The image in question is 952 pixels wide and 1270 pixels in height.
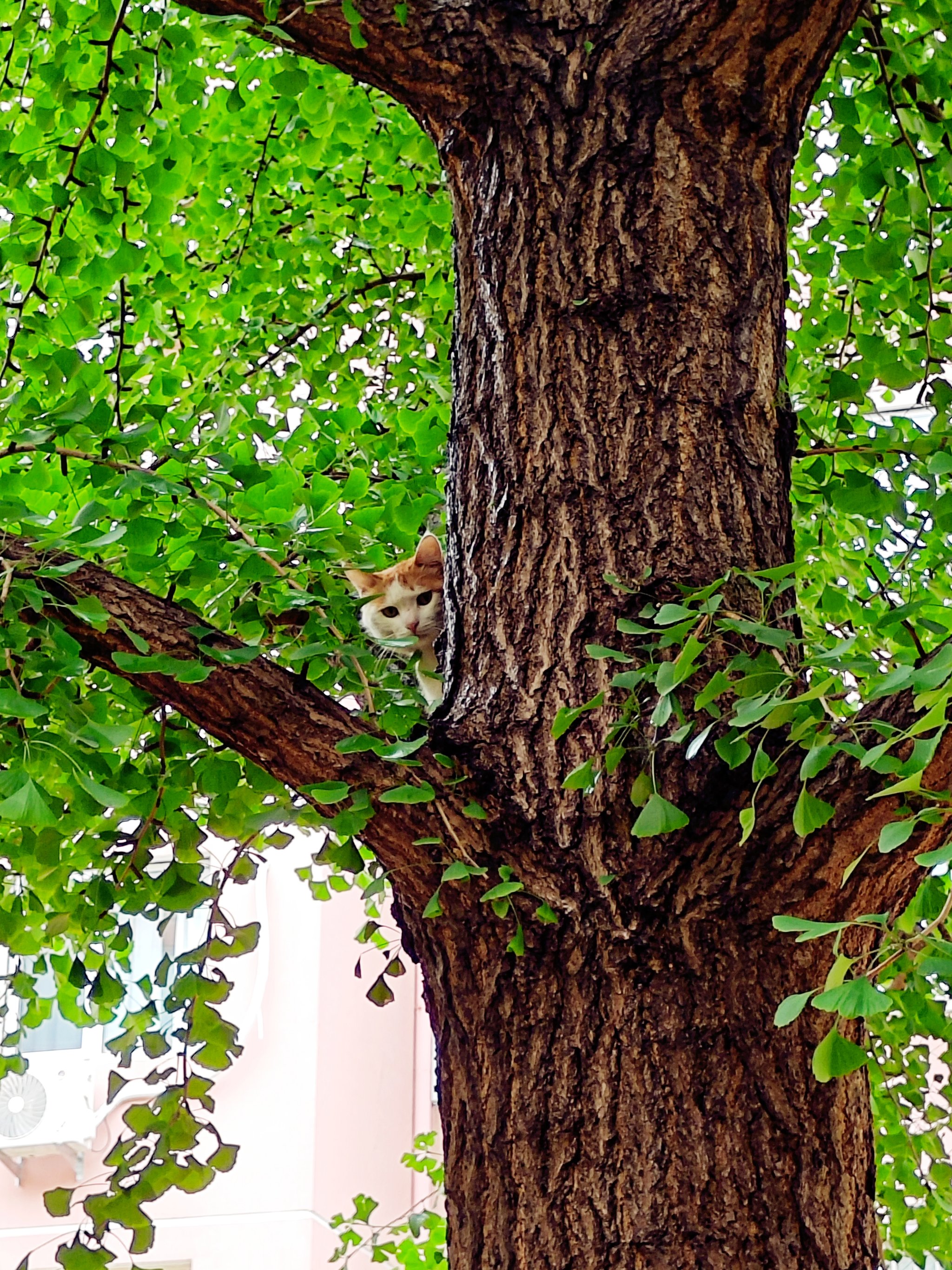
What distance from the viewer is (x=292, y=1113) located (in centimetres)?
408

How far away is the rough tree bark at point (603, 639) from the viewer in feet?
3.55

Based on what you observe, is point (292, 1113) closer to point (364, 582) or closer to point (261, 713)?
point (364, 582)

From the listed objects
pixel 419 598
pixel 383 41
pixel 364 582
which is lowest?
pixel 364 582

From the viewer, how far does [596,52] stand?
132cm

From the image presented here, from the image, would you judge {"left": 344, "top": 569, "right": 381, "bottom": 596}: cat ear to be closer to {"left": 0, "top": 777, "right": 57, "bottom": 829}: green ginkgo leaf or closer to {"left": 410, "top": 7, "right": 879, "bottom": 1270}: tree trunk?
{"left": 410, "top": 7, "right": 879, "bottom": 1270}: tree trunk

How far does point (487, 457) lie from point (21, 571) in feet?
1.52

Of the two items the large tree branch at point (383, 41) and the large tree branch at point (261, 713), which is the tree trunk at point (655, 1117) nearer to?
the large tree branch at point (261, 713)

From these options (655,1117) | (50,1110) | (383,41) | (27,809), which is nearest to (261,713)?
(27,809)

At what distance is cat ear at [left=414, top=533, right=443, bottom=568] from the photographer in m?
2.05

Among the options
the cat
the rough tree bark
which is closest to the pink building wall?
the cat

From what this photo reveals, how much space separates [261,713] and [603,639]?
1.04ft

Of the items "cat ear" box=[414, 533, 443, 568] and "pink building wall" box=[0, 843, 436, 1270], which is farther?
"pink building wall" box=[0, 843, 436, 1270]

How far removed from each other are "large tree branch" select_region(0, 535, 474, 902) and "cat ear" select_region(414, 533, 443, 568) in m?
0.92

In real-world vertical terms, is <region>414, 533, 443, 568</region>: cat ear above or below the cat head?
above
